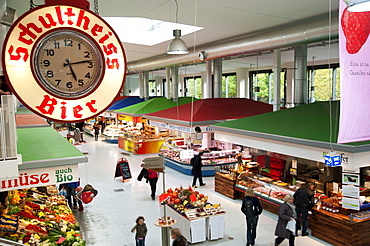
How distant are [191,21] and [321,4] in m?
3.50

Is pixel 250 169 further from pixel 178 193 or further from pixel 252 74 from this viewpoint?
pixel 252 74

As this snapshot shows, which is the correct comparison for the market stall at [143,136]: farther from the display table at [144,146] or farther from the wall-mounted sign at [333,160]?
the wall-mounted sign at [333,160]

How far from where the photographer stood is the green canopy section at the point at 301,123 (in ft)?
25.3

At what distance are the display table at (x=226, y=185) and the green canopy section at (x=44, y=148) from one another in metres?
6.27

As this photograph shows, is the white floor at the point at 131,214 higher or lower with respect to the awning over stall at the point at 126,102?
lower

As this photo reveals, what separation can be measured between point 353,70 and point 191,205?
18.7 ft

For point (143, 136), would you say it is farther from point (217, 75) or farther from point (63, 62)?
point (63, 62)

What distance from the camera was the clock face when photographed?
2713 millimetres

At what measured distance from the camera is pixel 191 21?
30.8 ft

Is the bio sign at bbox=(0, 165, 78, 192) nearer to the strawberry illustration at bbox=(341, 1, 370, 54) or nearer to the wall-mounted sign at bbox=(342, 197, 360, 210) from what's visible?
the strawberry illustration at bbox=(341, 1, 370, 54)

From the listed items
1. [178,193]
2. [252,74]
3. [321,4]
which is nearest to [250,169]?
[178,193]

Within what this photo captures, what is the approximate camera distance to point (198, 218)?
8016mm

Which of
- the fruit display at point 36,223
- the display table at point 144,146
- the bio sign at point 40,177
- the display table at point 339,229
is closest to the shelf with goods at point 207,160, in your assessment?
the display table at point 144,146

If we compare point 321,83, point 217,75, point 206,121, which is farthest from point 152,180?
point 321,83
